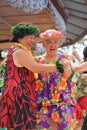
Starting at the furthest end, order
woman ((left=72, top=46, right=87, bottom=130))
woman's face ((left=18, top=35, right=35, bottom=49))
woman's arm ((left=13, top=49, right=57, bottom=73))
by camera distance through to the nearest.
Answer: woman ((left=72, top=46, right=87, bottom=130))
woman's face ((left=18, top=35, right=35, bottom=49))
woman's arm ((left=13, top=49, right=57, bottom=73))

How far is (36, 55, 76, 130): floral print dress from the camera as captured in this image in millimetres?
4172

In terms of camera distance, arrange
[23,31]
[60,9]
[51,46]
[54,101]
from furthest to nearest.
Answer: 1. [60,9]
2. [51,46]
3. [54,101]
4. [23,31]

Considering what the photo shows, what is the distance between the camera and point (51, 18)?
6.23 metres

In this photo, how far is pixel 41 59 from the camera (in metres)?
4.37

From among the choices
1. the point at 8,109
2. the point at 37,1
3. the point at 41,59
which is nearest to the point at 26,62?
the point at 8,109

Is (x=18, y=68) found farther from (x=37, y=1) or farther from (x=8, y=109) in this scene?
(x=37, y=1)

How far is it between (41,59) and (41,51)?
2.52 m

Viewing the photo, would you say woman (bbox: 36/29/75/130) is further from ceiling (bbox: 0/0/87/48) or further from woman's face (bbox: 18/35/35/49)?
ceiling (bbox: 0/0/87/48)

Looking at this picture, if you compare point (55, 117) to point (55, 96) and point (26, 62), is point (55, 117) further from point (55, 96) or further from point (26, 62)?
point (26, 62)

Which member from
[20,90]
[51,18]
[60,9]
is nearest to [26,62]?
[20,90]

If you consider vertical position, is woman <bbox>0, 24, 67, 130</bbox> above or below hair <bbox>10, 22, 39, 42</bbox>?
below

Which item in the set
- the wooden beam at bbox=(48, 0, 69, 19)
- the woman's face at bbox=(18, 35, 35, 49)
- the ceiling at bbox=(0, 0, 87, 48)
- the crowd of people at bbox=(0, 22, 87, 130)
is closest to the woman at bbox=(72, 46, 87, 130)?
the crowd of people at bbox=(0, 22, 87, 130)

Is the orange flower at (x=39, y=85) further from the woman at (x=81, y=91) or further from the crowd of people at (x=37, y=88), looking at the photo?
the woman at (x=81, y=91)

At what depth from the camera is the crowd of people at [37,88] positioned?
12.2ft
